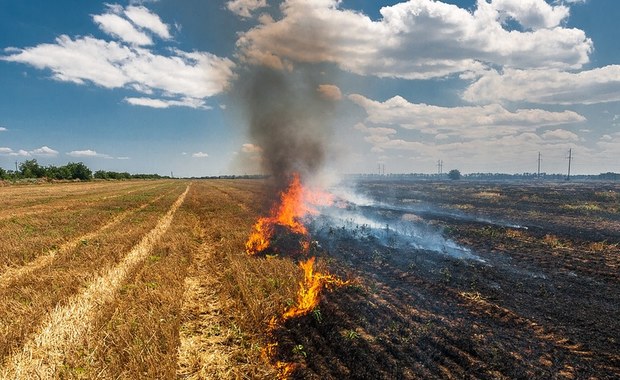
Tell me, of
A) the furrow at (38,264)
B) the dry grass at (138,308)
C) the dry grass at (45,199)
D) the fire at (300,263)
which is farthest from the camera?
the dry grass at (45,199)

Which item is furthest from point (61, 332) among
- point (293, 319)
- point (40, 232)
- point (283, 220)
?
point (283, 220)

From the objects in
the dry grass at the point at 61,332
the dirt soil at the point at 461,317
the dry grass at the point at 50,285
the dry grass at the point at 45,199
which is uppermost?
the dry grass at the point at 45,199

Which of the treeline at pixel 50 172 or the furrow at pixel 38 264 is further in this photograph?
the treeline at pixel 50 172

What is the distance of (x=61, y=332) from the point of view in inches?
282

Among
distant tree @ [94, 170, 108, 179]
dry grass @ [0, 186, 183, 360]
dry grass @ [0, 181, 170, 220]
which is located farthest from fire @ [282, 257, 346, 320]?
distant tree @ [94, 170, 108, 179]

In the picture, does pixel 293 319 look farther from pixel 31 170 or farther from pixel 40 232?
pixel 31 170

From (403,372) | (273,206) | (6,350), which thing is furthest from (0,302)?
(273,206)

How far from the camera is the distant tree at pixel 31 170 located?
92.2 m

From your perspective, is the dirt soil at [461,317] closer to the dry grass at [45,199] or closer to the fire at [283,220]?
the fire at [283,220]

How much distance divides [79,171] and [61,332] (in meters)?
123

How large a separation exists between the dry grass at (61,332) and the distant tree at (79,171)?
384ft

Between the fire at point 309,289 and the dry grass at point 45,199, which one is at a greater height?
the dry grass at point 45,199

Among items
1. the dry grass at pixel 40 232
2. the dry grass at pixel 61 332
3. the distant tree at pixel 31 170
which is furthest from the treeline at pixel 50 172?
the dry grass at pixel 61 332

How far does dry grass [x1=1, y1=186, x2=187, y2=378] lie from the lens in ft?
19.5
